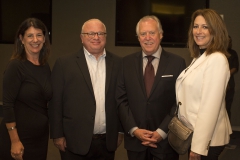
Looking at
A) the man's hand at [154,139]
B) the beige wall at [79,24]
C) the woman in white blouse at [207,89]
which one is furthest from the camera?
the beige wall at [79,24]

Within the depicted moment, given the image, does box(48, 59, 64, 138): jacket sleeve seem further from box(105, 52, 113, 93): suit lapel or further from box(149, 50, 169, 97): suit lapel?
box(149, 50, 169, 97): suit lapel

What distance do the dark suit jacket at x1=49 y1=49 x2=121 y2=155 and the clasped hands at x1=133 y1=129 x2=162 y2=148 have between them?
1.02 ft

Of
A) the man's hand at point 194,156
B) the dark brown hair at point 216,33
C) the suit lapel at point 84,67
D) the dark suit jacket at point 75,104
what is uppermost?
the dark brown hair at point 216,33

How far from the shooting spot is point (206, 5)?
240 inches

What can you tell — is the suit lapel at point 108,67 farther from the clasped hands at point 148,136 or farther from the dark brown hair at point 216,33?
the dark brown hair at point 216,33

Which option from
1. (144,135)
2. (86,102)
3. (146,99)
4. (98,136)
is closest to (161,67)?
(146,99)

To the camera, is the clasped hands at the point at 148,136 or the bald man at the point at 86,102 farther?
the bald man at the point at 86,102

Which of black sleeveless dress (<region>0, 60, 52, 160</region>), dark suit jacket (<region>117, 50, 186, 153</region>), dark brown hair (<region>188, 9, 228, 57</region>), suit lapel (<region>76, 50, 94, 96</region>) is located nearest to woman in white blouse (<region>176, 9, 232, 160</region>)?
dark brown hair (<region>188, 9, 228, 57</region>)

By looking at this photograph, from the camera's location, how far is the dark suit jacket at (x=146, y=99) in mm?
2738

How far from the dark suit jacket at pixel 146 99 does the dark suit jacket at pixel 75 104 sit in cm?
13

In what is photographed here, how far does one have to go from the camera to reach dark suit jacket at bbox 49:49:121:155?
A: 283 centimetres

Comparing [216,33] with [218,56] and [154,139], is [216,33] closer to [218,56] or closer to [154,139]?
[218,56]

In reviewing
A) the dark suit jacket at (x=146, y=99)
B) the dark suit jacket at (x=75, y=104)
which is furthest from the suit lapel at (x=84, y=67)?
the dark suit jacket at (x=146, y=99)

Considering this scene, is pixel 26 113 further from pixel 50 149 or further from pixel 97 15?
pixel 97 15
